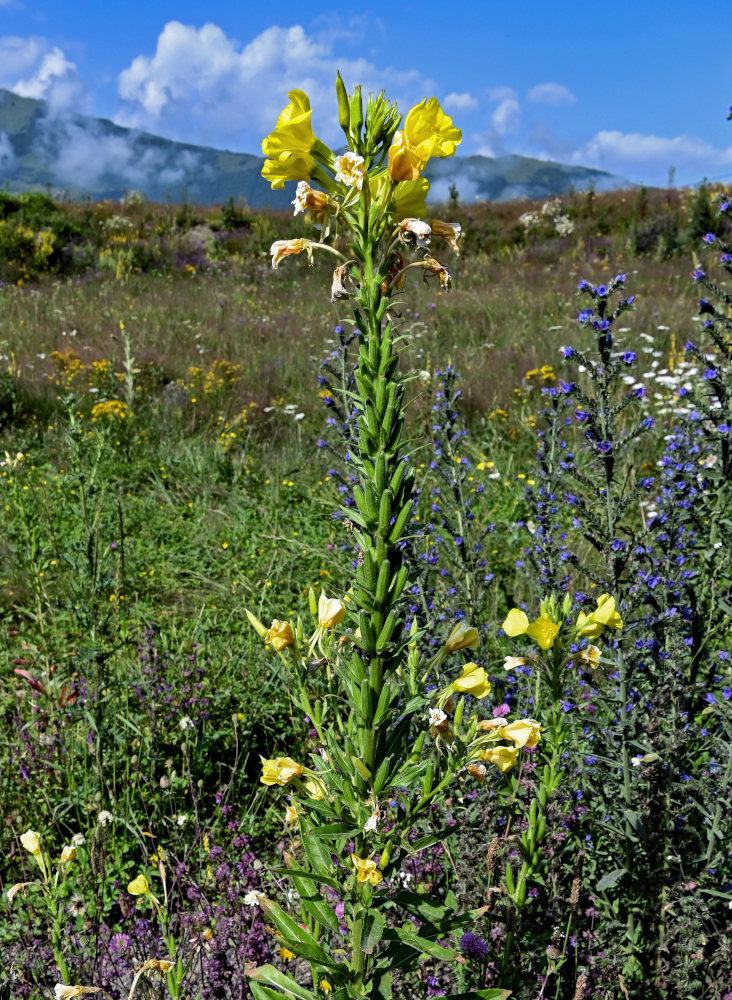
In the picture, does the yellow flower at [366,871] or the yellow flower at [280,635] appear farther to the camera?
the yellow flower at [280,635]

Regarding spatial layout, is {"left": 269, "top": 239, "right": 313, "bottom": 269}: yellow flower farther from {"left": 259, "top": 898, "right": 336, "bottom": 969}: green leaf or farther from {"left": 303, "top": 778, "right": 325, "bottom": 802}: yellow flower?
{"left": 259, "top": 898, "right": 336, "bottom": 969}: green leaf

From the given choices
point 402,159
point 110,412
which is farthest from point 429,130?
point 110,412

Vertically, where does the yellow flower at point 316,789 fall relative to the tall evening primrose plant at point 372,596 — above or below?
below

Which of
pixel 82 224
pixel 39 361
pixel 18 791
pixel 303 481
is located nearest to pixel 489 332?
pixel 303 481

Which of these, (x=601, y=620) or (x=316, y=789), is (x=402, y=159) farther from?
(x=316, y=789)

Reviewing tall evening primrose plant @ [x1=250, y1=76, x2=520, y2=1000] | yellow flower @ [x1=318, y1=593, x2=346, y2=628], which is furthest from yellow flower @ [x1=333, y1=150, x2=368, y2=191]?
yellow flower @ [x1=318, y1=593, x2=346, y2=628]

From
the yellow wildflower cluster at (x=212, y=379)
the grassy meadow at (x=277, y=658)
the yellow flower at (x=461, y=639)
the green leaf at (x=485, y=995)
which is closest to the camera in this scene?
the green leaf at (x=485, y=995)

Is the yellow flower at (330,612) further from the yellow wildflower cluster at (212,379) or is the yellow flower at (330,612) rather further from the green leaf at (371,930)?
the yellow wildflower cluster at (212,379)

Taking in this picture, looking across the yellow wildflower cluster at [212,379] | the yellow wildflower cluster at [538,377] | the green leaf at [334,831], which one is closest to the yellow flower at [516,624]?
the green leaf at [334,831]

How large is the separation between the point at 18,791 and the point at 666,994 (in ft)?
6.66

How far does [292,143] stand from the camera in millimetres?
995

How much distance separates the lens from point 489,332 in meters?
8.22

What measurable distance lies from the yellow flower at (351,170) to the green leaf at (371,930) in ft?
3.46

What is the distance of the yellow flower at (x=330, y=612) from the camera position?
111 centimetres
